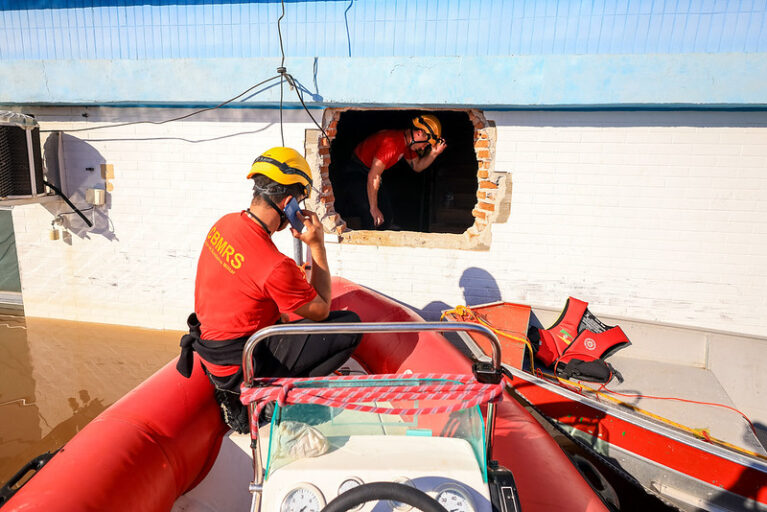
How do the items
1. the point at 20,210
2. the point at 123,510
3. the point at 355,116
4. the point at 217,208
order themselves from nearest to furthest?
1. the point at 123,510
2. the point at 217,208
3. the point at 20,210
4. the point at 355,116

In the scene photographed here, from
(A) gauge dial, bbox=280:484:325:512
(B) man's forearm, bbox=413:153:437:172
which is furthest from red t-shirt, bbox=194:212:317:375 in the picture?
(B) man's forearm, bbox=413:153:437:172

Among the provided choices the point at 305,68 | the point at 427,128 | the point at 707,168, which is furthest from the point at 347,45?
the point at 707,168

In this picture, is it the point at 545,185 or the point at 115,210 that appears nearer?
the point at 545,185

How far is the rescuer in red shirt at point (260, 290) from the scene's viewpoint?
2.11m

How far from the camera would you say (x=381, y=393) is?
64.3 inches

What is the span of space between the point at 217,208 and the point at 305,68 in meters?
→ 1.71

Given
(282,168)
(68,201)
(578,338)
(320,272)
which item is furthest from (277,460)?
(68,201)

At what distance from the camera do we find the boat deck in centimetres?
296

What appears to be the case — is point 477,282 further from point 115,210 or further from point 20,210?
point 20,210

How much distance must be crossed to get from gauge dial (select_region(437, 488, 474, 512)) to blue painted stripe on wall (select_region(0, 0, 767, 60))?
3684 millimetres

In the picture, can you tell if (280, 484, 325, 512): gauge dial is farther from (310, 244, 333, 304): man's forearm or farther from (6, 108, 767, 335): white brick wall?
(6, 108, 767, 335): white brick wall

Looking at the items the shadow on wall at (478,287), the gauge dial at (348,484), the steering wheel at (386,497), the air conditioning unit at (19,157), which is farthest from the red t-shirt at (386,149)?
the steering wheel at (386,497)

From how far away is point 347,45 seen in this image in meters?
4.21

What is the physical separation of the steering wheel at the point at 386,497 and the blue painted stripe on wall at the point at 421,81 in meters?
3.40
